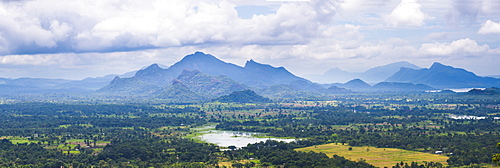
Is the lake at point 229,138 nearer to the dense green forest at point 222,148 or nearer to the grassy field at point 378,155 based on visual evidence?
the dense green forest at point 222,148

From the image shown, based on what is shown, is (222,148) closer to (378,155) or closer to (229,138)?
(229,138)

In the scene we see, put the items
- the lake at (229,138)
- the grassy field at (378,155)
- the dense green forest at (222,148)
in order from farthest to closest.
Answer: the lake at (229,138), the dense green forest at (222,148), the grassy field at (378,155)

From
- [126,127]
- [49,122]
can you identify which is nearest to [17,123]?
[49,122]

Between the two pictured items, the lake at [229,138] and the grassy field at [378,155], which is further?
the lake at [229,138]

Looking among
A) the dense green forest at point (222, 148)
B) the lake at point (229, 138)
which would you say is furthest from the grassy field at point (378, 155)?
the lake at point (229, 138)

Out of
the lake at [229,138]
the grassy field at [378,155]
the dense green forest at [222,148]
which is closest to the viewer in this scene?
the grassy field at [378,155]
